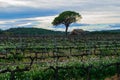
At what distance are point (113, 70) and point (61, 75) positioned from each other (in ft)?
16.1

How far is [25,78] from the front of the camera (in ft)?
77.6

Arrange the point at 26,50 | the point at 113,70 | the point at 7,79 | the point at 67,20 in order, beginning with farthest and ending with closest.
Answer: the point at 67,20, the point at 26,50, the point at 113,70, the point at 7,79

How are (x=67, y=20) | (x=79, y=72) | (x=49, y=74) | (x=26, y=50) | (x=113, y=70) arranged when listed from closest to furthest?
1. (x=49, y=74)
2. (x=79, y=72)
3. (x=113, y=70)
4. (x=26, y=50)
5. (x=67, y=20)

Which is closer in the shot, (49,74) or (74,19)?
(49,74)

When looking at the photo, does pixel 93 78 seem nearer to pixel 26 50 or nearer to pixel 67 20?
pixel 26 50

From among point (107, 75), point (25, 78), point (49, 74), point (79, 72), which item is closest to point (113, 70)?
point (107, 75)

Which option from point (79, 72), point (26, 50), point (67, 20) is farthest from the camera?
point (67, 20)

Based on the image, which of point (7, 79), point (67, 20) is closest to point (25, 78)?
point (7, 79)

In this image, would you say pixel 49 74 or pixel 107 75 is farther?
pixel 107 75

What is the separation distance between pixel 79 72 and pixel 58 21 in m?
106

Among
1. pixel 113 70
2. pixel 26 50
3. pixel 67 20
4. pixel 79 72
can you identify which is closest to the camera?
pixel 79 72

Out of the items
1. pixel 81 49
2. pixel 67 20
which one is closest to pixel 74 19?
pixel 67 20

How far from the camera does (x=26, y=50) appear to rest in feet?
178

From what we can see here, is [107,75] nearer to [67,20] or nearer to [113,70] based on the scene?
[113,70]
